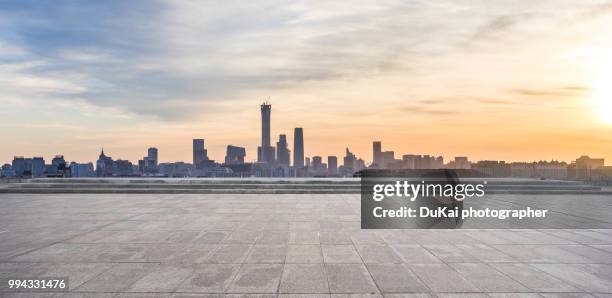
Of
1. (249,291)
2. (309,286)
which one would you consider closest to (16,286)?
(249,291)

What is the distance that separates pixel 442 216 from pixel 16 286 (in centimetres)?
1560

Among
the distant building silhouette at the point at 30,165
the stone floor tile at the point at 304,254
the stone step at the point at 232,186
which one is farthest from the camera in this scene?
the distant building silhouette at the point at 30,165

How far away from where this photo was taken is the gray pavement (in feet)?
24.2

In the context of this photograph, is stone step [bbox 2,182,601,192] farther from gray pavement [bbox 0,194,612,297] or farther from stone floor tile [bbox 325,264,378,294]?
stone floor tile [bbox 325,264,378,294]

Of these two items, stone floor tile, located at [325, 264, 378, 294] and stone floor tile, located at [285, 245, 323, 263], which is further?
stone floor tile, located at [285, 245, 323, 263]

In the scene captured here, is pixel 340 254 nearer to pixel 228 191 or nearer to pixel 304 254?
pixel 304 254

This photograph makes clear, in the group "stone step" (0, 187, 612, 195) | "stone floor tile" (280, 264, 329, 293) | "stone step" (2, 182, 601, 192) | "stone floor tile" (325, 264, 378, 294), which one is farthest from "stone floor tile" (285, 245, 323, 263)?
"stone step" (2, 182, 601, 192)

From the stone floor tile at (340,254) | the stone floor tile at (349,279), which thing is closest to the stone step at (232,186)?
the stone floor tile at (340,254)

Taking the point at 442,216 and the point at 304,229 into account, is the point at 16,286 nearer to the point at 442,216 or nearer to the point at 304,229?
the point at 304,229

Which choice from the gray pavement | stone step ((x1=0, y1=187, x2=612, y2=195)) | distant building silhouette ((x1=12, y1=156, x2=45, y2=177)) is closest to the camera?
the gray pavement

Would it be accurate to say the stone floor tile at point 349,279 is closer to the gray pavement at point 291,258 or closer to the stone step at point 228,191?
the gray pavement at point 291,258

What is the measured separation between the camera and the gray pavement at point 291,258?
739 cm

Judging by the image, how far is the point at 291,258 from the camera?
9.45 m

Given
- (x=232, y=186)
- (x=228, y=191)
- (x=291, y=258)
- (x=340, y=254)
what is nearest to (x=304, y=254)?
(x=291, y=258)
